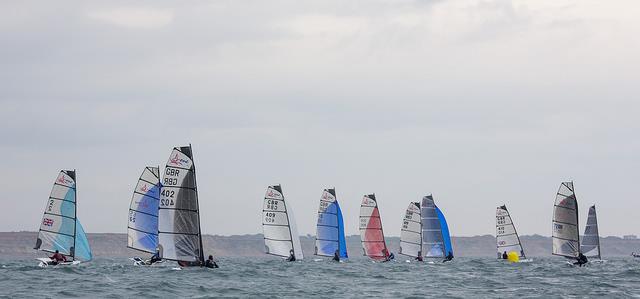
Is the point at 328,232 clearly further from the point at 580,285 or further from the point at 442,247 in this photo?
the point at 580,285

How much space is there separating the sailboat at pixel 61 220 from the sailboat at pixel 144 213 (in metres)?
6.20

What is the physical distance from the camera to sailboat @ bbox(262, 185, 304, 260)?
8412 cm

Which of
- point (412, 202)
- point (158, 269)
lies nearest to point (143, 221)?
point (158, 269)

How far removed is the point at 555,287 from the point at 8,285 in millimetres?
26360

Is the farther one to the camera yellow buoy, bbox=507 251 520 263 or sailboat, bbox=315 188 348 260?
yellow buoy, bbox=507 251 520 263

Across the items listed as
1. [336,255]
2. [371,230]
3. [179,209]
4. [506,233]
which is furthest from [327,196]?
[179,209]

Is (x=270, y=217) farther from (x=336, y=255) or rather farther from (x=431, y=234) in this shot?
(x=431, y=234)

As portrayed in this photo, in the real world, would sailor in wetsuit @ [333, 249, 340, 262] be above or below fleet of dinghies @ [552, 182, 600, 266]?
below

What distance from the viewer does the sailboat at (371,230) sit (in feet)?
311

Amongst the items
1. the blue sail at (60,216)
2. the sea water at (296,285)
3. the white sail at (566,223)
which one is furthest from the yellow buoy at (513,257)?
the blue sail at (60,216)

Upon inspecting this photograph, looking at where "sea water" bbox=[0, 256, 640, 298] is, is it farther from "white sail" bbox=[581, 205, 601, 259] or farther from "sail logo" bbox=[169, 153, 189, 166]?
"white sail" bbox=[581, 205, 601, 259]

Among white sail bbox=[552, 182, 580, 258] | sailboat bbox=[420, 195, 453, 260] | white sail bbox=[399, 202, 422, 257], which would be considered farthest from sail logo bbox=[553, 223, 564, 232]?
white sail bbox=[399, 202, 422, 257]

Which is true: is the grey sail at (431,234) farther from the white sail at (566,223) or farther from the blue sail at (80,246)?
the blue sail at (80,246)

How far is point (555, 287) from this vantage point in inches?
1977
